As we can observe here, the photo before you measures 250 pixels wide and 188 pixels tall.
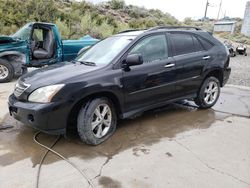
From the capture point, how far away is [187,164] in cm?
356

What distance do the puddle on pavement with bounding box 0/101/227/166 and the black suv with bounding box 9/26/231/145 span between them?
0.76 feet

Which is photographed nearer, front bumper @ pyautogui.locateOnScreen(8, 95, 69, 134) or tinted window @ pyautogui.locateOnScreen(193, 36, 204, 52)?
front bumper @ pyautogui.locateOnScreen(8, 95, 69, 134)

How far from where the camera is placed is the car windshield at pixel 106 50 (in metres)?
4.42

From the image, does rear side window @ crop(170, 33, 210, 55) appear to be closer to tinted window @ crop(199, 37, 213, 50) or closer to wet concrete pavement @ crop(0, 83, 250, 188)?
tinted window @ crop(199, 37, 213, 50)

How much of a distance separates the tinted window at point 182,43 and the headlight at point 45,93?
2461mm

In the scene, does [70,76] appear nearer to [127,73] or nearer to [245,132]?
[127,73]

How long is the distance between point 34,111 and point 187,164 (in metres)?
2.16

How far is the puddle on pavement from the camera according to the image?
3779mm

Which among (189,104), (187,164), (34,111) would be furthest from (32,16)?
(187,164)

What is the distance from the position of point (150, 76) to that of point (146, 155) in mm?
1414

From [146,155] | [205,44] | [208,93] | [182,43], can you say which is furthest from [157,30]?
[146,155]

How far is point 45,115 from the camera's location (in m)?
3.56

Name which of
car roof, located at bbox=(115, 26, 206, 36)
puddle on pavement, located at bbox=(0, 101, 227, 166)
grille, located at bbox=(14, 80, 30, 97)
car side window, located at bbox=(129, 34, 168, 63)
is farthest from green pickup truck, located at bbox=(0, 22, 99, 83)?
car side window, located at bbox=(129, 34, 168, 63)

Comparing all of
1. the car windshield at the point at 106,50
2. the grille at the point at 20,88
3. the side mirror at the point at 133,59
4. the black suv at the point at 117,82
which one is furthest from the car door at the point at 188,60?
the grille at the point at 20,88
